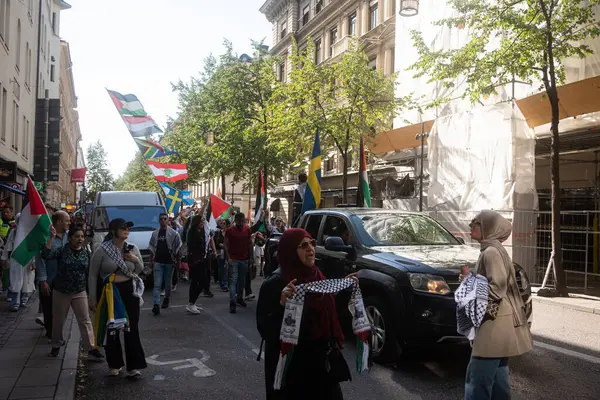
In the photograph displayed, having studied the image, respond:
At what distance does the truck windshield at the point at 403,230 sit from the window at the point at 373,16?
25.1 meters

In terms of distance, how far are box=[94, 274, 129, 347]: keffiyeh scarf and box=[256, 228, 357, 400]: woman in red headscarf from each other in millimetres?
2633

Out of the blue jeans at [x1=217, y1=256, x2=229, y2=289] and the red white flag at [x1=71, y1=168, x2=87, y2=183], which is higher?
the red white flag at [x1=71, y1=168, x2=87, y2=183]

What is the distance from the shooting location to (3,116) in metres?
19.8

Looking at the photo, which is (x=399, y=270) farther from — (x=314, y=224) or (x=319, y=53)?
(x=319, y=53)

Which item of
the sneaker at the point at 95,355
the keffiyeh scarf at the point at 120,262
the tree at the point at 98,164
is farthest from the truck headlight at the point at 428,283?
the tree at the point at 98,164

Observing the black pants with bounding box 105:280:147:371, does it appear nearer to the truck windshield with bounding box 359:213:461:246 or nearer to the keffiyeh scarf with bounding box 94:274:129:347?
the keffiyeh scarf with bounding box 94:274:129:347

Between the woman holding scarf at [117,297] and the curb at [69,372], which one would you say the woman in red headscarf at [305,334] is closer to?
the curb at [69,372]

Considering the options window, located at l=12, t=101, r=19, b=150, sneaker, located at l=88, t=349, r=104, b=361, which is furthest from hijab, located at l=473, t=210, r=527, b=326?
window, located at l=12, t=101, r=19, b=150

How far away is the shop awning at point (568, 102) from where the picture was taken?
13.8 meters

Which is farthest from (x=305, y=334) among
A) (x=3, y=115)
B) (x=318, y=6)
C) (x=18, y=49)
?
(x=318, y=6)

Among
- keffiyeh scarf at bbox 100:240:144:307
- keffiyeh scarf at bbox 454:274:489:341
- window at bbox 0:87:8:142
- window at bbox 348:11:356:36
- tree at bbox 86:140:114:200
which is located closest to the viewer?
keffiyeh scarf at bbox 454:274:489:341

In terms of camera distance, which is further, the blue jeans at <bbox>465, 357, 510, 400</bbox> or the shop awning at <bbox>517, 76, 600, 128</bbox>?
the shop awning at <bbox>517, 76, 600, 128</bbox>

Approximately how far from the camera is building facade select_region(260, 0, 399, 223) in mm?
29062

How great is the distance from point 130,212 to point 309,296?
468 inches
